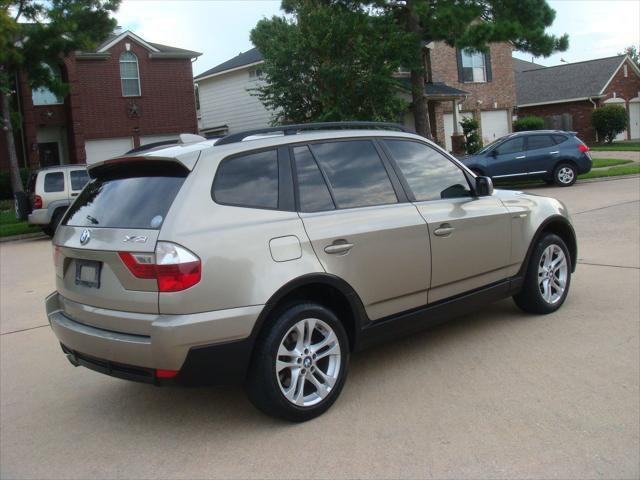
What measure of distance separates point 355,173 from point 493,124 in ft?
98.7

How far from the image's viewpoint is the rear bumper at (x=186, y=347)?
3617 millimetres

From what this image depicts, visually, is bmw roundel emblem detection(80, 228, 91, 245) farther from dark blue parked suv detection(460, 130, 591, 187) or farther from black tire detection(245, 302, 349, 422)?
dark blue parked suv detection(460, 130, 591, 187)

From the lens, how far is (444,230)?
496cm

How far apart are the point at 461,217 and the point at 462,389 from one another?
4.48ft

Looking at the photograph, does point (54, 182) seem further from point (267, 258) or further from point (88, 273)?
point (267, 258)

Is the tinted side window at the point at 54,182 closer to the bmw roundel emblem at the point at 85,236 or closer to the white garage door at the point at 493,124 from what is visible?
the bmw roundel emblem at the point at 85,236

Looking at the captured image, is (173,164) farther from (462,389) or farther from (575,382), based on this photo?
(575,382)

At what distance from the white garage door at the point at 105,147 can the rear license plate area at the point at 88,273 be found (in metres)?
25.3

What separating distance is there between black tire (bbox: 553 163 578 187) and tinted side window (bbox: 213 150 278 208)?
15525 mm

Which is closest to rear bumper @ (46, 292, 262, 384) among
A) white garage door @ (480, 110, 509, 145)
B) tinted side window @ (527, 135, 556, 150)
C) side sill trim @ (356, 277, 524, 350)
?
side sill trim @ (356, 277, 524, 350)

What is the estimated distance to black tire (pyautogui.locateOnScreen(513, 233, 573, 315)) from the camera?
5836 mm

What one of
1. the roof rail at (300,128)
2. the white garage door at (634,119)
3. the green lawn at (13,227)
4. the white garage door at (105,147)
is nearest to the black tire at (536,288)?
the roof rail at (300,128)

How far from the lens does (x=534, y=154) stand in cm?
1816

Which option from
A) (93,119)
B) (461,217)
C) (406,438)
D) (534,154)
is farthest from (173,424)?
(93,119)
